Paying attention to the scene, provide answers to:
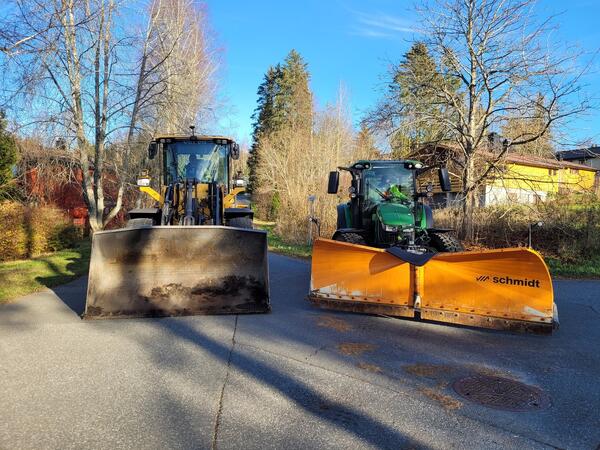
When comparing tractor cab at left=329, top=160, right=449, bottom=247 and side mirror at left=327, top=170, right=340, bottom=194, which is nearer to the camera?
tractor cab at left=329, top=160, right=449, bottom=247

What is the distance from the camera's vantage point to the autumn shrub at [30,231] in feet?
44.3

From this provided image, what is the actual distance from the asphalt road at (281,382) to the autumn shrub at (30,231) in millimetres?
7477

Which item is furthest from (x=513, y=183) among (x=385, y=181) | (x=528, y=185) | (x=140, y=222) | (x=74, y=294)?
(x=74, y=294)

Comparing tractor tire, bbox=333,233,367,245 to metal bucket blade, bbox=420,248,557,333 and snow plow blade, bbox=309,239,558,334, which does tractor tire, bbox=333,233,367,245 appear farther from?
metal bucket blade, bbox=420,248,557,333

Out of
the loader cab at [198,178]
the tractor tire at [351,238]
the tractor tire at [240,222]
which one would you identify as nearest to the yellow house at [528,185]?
the tractor tire at [351,238]

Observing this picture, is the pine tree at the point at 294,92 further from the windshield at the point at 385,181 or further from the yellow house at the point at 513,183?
the windshield at the point at 385,181

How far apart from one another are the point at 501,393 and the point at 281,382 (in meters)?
1.96

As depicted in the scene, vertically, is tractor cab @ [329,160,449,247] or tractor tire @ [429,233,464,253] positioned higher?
tractor cab @ [329,160,449,247]

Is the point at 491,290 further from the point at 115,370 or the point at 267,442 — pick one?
the point at 115,370

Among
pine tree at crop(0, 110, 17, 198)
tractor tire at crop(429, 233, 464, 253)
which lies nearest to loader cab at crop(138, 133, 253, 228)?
tractor tire at crop(429, 233, 464, 253)

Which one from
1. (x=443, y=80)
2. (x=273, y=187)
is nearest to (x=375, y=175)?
(x=443, y=80)

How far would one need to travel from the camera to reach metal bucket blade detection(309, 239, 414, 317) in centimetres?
654

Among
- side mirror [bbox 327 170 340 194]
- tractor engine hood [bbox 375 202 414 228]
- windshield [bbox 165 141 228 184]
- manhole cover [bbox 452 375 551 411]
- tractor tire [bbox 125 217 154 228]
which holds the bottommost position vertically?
manhole cover [bbox 452 375 551 411]

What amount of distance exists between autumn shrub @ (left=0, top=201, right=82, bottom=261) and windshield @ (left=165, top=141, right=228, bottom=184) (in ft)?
20.4
